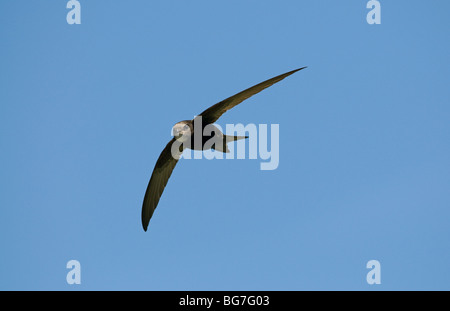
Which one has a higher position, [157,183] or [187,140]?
[187,140]

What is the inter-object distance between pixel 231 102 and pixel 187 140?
740 mm

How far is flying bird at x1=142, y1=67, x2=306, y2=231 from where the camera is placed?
208 inches

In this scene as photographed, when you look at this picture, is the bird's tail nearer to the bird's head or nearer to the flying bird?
the flying bird

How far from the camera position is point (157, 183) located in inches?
255

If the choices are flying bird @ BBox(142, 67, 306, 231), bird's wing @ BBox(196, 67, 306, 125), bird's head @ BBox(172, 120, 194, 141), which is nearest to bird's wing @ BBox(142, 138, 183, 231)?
flying bird @ BBox(142, 67, 306, 231)

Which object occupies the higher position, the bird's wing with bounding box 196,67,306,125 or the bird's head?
the bird's wing with bounding box 196,67,306,125

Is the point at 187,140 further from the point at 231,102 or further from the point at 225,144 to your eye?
the point at 231,102

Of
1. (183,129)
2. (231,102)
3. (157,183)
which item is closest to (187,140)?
(183,129)

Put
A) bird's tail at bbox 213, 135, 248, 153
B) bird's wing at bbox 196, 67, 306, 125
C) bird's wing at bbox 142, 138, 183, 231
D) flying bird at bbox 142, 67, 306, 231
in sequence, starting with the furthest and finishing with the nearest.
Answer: bird's wing at bbox 142, 138, 183, 231 < bird's tail at bbox 213, 135, 248, 153 < flying bird at bbox 142, 67, 306, 231 < bird's wing at bbox 196, 67, 306, 125

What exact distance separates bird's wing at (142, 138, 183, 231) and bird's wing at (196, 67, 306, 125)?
930mm

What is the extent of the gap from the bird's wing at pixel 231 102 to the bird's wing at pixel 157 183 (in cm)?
93

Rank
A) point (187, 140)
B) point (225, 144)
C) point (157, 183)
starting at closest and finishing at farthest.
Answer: point (187, 140) < point (225, 144) < point (157, 183)
